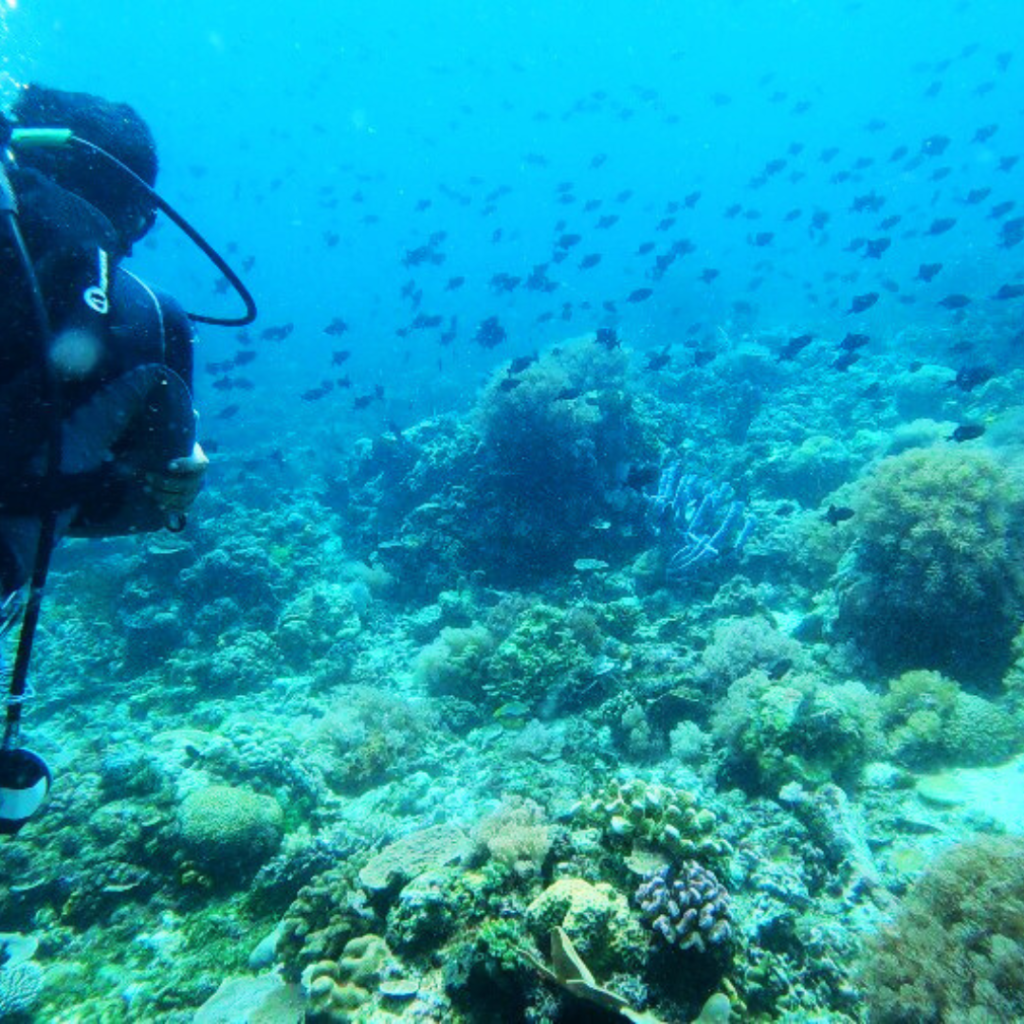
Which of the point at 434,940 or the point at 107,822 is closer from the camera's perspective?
the point at 434,940

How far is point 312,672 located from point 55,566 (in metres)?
10.2

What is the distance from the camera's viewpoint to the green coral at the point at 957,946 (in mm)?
3148

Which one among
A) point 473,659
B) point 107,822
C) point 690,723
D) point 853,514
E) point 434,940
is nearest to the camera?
point 434,940

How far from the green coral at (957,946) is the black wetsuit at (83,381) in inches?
182

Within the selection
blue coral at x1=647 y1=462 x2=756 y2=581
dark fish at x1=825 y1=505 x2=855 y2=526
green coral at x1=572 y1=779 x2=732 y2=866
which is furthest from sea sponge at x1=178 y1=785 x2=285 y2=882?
dark fish at x1=825 y1=505 x2=855 y2=526

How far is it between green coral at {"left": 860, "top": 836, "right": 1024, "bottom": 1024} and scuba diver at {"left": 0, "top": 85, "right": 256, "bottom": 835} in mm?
4323

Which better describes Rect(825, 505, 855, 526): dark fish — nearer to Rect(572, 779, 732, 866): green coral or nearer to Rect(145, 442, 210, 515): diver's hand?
Rect(572, 779, 732, 866): green coral

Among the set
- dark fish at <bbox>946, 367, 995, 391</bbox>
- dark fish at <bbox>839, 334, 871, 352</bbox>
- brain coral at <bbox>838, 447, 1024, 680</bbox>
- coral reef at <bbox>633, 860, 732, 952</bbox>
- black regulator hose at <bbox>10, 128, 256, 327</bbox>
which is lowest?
coral reef at <bbox>633, 860, 732, 952</bbox>

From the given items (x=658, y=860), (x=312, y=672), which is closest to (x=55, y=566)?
(x=312, y=672)

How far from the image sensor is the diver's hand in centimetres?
292

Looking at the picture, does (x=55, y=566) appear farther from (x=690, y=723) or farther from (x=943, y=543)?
(x=943, y=543)

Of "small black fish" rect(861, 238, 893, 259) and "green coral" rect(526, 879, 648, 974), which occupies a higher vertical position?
"small black fish" rect(861, 238, 893, 259)

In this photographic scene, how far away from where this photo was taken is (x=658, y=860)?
146 inches

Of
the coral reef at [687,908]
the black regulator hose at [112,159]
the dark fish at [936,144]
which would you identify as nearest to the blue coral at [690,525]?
the coral reef at [687,908]
